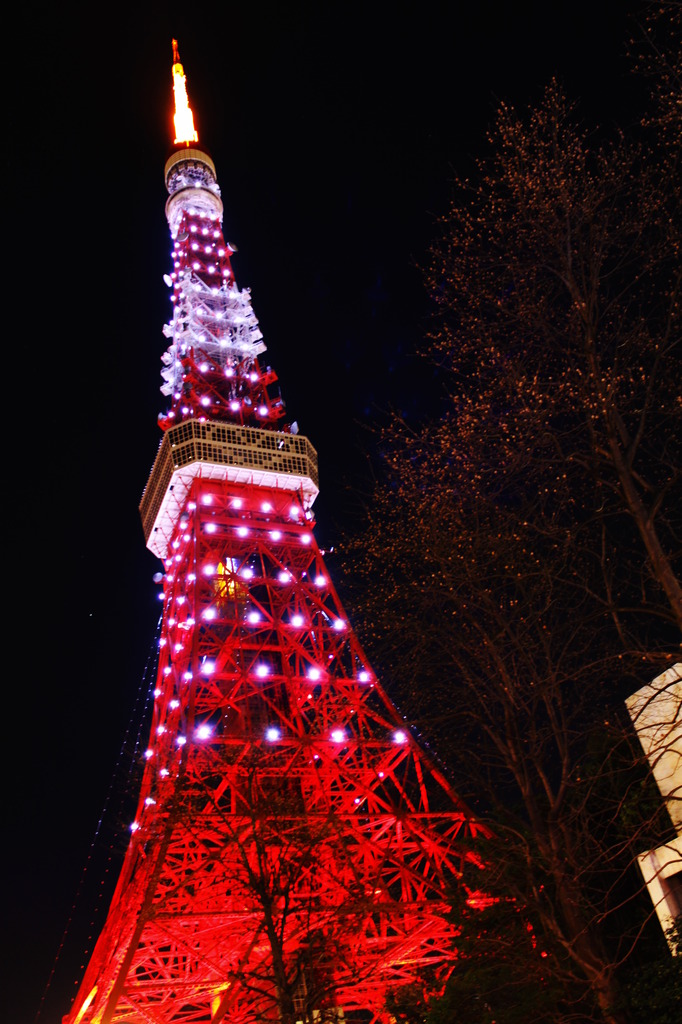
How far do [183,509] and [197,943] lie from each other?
1356 cm

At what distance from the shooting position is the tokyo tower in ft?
46.7

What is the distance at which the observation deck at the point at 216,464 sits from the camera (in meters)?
26.5

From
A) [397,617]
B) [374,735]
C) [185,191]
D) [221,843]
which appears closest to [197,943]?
[221,843]

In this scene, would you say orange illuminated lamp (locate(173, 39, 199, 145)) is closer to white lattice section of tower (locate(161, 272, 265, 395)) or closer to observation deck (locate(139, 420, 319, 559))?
white lattice section of tower (locate(161, 272, 265, 395))

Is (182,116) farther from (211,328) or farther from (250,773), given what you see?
(250,773)

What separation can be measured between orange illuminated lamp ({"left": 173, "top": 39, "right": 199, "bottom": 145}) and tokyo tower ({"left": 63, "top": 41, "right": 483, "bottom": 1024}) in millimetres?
6264

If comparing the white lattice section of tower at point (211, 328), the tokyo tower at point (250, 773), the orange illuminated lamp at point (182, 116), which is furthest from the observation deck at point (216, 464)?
the orange illuminated lamp at point (182, 116)

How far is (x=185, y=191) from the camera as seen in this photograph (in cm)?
3647

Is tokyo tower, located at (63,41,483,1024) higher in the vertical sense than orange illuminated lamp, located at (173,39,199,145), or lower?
lower

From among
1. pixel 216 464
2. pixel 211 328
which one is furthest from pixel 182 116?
pixel 216 464

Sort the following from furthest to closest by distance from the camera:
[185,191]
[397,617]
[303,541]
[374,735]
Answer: [185,191] < [303,541] < [374,735] < [397,617]

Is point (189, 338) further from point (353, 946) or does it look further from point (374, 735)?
point (353, 946)

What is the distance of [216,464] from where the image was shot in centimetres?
2638

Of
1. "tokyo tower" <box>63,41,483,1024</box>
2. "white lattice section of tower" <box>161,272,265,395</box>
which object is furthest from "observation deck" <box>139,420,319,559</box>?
"white lattice section of tower" <box>161,272,265,395</box>
